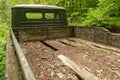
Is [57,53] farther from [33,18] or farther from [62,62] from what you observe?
[33,18]

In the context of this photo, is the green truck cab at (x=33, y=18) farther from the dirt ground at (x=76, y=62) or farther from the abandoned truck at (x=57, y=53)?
the dirt ground at (x=76, y=62)

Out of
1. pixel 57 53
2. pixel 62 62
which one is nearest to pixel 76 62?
pixel 62 62

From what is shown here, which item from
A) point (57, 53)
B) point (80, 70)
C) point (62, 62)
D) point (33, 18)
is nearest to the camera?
point (80, 70)

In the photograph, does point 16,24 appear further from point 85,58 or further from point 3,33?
point 3,33

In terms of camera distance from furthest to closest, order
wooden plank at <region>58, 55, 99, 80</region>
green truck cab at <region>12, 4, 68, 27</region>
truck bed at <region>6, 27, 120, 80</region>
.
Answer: green truck cab at <region>12, 4, 68, 27</region>, wooden plank at <region>58, 55, 99, 80</region>, truck bed at <region>6, 27, 120, 80</region>

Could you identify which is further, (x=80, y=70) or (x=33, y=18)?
(x=33, y=18)

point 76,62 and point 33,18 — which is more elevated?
point 33,18

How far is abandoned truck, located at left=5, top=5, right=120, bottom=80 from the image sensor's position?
2229 mm

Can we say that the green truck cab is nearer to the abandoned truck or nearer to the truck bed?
the abandoned truck

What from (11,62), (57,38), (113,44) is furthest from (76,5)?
(11,62)

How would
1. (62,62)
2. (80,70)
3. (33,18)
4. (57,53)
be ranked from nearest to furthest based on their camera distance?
(80,70) → (62,62) → (57,53) → (33,18)

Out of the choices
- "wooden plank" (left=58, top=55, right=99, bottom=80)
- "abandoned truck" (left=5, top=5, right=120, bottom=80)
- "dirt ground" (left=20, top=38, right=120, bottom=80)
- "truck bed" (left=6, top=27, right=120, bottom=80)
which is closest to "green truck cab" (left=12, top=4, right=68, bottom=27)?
"abandoned truck" (left=5, top=5, right=120, bottom=80)

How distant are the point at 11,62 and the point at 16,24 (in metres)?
4.84

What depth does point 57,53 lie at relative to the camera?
4504mm
